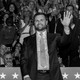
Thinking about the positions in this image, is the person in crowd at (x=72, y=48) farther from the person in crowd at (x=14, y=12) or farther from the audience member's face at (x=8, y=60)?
the person in crowd at (x=14, y=12)

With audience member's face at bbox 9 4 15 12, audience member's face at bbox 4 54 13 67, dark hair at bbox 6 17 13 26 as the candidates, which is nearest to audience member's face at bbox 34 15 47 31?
audience member's face at bbox 4 54 13 67

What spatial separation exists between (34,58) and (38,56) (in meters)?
0.07

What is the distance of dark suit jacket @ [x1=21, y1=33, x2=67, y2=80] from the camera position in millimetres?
4734

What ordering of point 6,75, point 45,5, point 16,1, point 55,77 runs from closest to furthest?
point 55,77, point 6,75, point 45,5, point 16,1

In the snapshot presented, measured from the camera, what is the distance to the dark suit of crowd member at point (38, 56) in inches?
186

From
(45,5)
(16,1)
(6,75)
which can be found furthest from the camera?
(16,1)

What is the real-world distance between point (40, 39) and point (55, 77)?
2.11 ft

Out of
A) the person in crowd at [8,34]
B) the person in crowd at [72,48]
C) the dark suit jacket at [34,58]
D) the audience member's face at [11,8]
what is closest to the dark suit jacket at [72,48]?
the person in crowd at [72,48]

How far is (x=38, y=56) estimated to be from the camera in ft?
15.9

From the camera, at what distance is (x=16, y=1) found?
11680 mm

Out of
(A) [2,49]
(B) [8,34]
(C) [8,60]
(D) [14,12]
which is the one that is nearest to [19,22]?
(B) [8,34]

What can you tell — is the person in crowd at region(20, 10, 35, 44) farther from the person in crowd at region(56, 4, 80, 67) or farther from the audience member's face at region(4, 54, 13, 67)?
the audience member's face at region(4, 54, 13, 67)

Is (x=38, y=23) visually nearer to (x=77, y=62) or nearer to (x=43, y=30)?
(x=43, y=30)

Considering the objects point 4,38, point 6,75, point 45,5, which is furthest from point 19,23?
point 6,75
